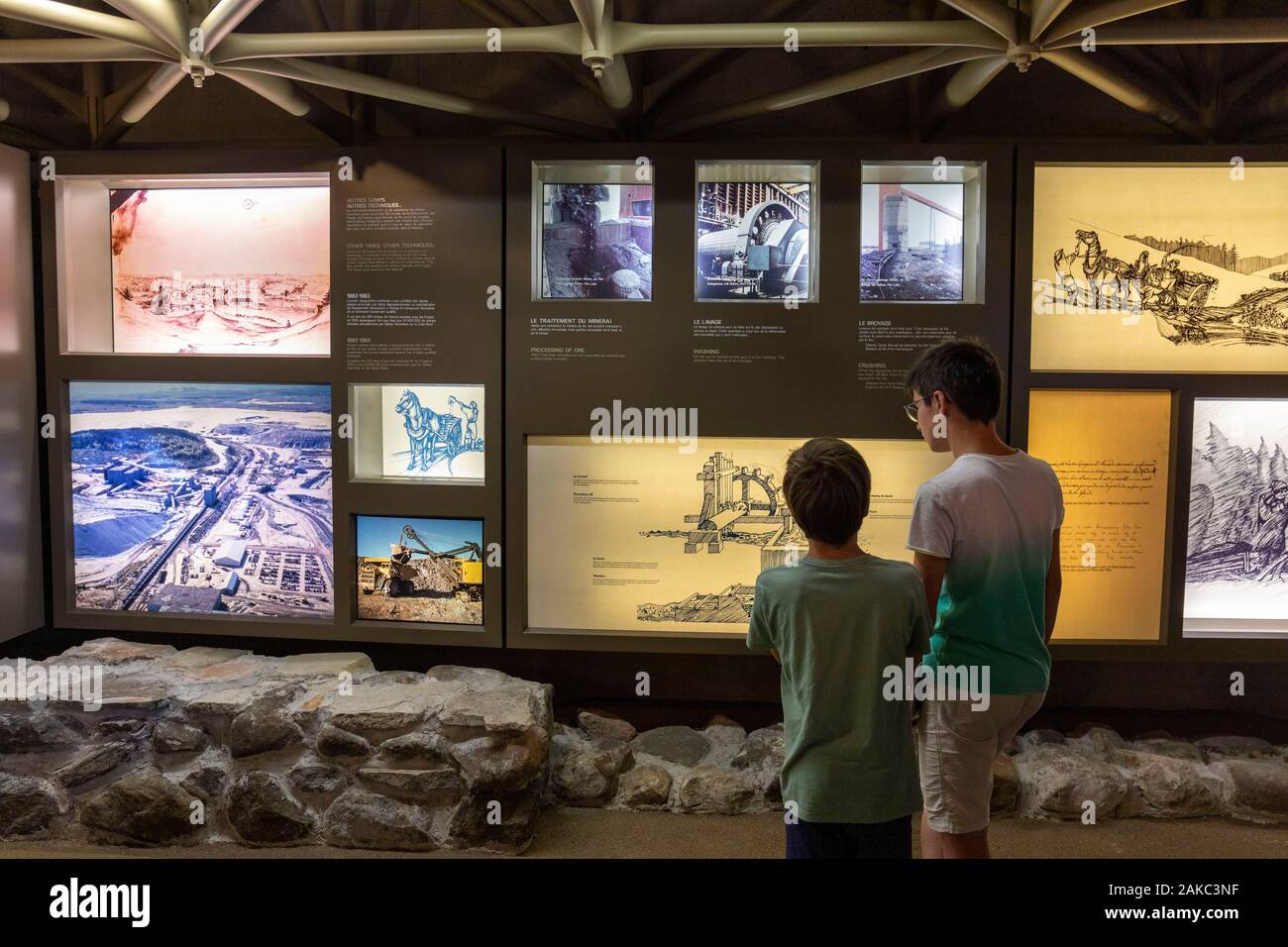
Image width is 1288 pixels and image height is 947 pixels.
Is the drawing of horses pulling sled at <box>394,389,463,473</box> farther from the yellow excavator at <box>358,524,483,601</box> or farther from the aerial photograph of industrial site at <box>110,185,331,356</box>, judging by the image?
the aerial photograph of industrial site at <box>110,185,331,356</box>

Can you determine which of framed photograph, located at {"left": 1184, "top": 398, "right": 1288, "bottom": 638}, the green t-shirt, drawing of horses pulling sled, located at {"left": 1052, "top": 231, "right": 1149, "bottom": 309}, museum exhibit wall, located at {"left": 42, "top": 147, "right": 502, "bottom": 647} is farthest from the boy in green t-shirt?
framed photograph, located at {"left": 1184, "top": 398, "right": 1288, "bottom": 638}

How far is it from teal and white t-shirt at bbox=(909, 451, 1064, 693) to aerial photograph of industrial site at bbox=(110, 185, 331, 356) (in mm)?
3597

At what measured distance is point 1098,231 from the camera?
4203mm

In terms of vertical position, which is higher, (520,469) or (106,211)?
(106,211)

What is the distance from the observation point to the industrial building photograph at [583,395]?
366cm

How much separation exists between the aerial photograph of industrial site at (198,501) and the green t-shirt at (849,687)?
3352 millimetres

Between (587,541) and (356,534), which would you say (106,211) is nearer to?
(356,534)

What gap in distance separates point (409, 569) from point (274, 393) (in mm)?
1253

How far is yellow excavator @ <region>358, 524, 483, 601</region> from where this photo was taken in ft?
14.4

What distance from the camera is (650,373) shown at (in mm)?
4145

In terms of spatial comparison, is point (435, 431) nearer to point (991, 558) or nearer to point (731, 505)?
point (731, 505)

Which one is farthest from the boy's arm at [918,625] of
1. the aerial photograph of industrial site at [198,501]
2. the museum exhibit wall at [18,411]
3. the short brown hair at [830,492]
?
the museum exhibit wall at [18,411]

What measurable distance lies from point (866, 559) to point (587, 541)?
2.50 m

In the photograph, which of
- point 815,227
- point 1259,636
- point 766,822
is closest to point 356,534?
point 766,822
